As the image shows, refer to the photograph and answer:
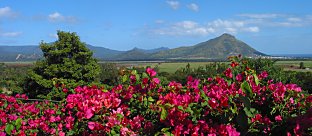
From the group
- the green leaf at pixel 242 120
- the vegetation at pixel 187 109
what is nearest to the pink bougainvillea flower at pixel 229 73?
the vegetation at pixel 187 109

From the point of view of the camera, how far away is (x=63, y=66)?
33844 mm

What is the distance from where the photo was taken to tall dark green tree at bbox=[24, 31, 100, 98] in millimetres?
33156

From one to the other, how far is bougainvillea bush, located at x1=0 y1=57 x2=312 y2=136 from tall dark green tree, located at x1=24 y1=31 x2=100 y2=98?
29446 mm

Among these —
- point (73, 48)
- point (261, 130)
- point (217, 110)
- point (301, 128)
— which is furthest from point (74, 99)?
point (73, 48)

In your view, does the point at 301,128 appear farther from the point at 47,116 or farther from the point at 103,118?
the point at 47,116

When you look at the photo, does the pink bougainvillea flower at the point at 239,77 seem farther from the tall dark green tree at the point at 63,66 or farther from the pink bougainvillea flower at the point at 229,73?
the tall dark green tree at the point at 63,66

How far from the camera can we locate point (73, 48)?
36.1 m

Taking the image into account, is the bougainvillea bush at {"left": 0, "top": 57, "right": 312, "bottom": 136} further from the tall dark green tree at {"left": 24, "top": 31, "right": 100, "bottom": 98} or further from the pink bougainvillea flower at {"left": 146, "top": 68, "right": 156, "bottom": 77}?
the tall dark green tree at {"left": 24, "top": 31, "right": 100, "bottom": 98}

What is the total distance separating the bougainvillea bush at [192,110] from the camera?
250 cm

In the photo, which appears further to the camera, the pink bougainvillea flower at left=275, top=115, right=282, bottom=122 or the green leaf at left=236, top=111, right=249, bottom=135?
the pink bougainvillea flower at left=275, top=115, right=282, bottom=122

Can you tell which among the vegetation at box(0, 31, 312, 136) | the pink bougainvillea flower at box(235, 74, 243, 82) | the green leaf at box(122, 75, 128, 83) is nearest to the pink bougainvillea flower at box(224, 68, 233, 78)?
the vegetation at box(0, 31, 312, 136)

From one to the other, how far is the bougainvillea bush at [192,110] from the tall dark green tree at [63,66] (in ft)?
96.6

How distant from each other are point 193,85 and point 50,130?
1694 mm

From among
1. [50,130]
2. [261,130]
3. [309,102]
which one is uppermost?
[309,102]
